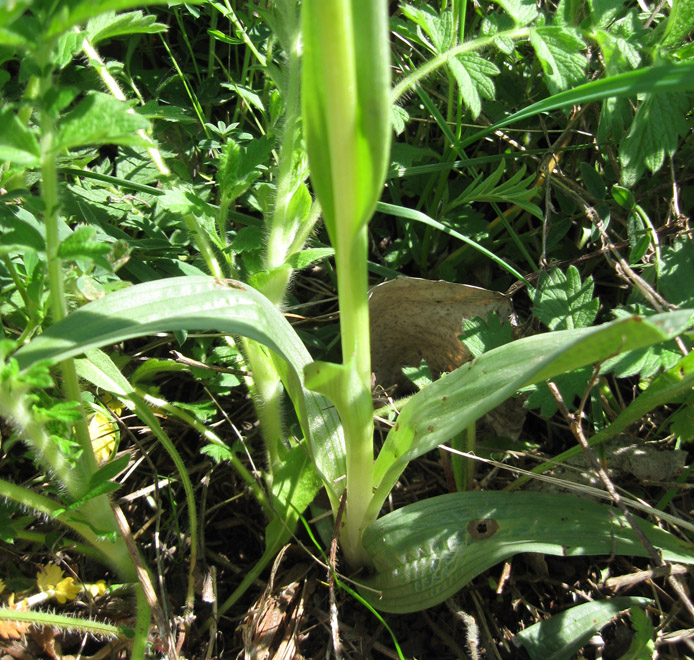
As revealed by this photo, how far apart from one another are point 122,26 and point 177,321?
0.82m

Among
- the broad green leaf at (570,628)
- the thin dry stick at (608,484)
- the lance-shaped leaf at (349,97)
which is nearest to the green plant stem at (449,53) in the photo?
the lance-shaped leaf at (349,97)

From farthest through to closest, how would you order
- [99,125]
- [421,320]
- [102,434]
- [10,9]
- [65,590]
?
[421,320] → [102,434] → [65,590] → [99,125] → [10,9]

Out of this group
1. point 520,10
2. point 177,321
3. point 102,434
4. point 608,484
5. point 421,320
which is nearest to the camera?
point 177,321

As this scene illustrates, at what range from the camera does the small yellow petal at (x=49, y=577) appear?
1392 mm

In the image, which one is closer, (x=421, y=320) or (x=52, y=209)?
(x=52, y=209)

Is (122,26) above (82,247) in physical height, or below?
above

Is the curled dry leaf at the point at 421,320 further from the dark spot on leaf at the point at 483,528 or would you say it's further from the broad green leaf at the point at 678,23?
the broad green leaf at the point at 678,23

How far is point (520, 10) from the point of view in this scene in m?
1.50

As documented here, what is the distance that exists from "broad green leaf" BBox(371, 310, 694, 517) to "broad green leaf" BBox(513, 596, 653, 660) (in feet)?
1.50

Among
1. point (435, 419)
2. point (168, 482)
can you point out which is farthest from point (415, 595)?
point (168, 482)

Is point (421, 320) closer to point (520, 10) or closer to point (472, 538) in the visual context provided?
point (472, 538)

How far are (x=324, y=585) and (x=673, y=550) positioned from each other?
781mm

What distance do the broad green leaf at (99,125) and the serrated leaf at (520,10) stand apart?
99cm

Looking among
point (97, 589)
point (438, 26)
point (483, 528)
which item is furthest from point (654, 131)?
point (97, 589)
